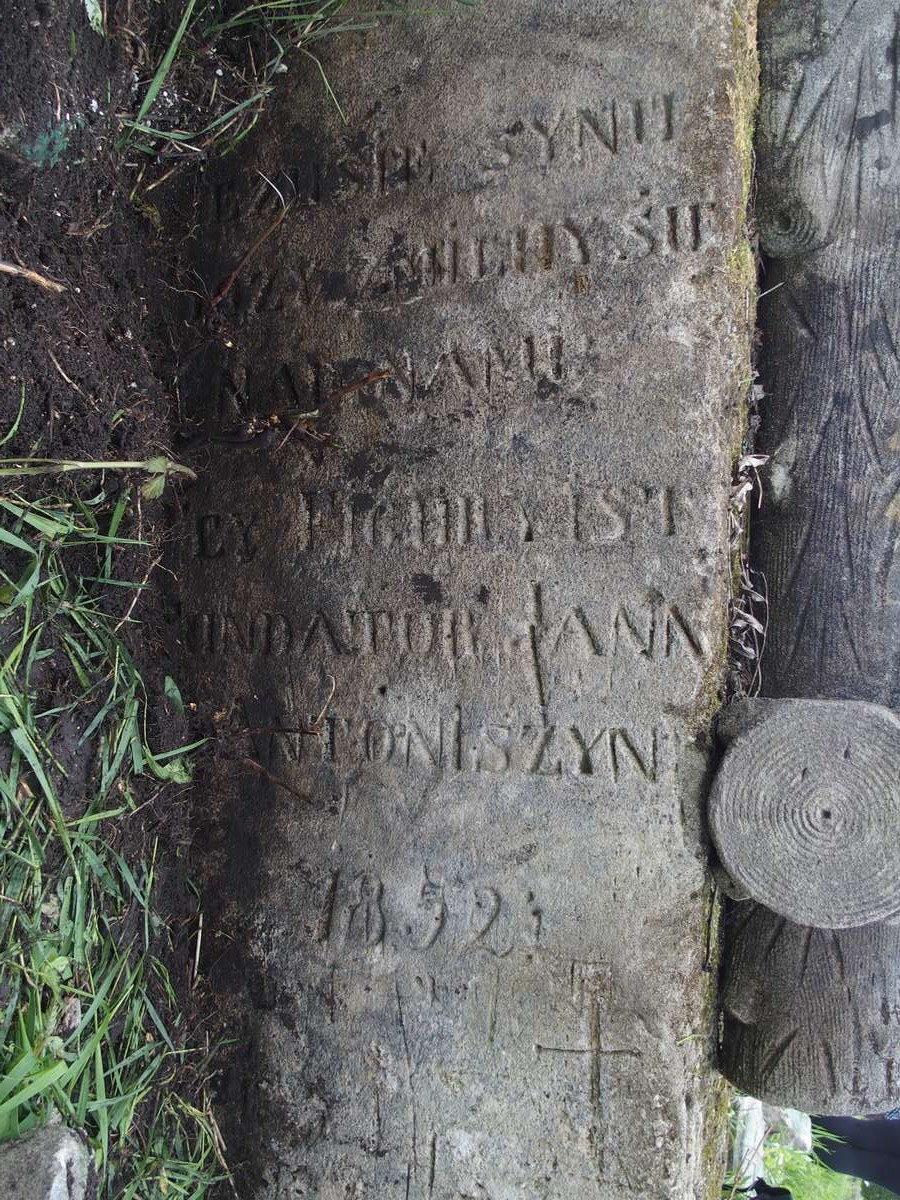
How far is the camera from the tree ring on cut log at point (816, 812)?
7.60 ft

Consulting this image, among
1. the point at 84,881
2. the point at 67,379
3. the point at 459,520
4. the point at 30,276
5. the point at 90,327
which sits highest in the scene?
the point at 30,276

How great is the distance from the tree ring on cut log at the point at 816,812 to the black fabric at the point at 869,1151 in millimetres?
2224

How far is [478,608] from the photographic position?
2561 millimetres

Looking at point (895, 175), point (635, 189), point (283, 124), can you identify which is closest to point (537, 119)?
point (635, 189)

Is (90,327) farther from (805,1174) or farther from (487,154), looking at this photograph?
(805,1174)

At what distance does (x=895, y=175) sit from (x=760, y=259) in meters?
0.37

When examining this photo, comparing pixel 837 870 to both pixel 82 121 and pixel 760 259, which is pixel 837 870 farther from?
pixel 82 121

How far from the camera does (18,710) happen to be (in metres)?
2.20

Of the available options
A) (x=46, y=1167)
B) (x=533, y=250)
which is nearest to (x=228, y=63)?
(x=533, y=250)

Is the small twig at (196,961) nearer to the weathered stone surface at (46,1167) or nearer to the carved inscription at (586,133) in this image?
the weathered stone surface at (46,1167)

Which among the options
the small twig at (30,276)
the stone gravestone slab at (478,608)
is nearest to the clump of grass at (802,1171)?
the stone gravestone slab at (478,608)

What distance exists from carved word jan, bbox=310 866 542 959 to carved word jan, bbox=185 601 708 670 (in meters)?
0.54

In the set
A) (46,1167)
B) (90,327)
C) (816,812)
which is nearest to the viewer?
(46,1167)

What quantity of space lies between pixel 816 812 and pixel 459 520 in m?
1.07
